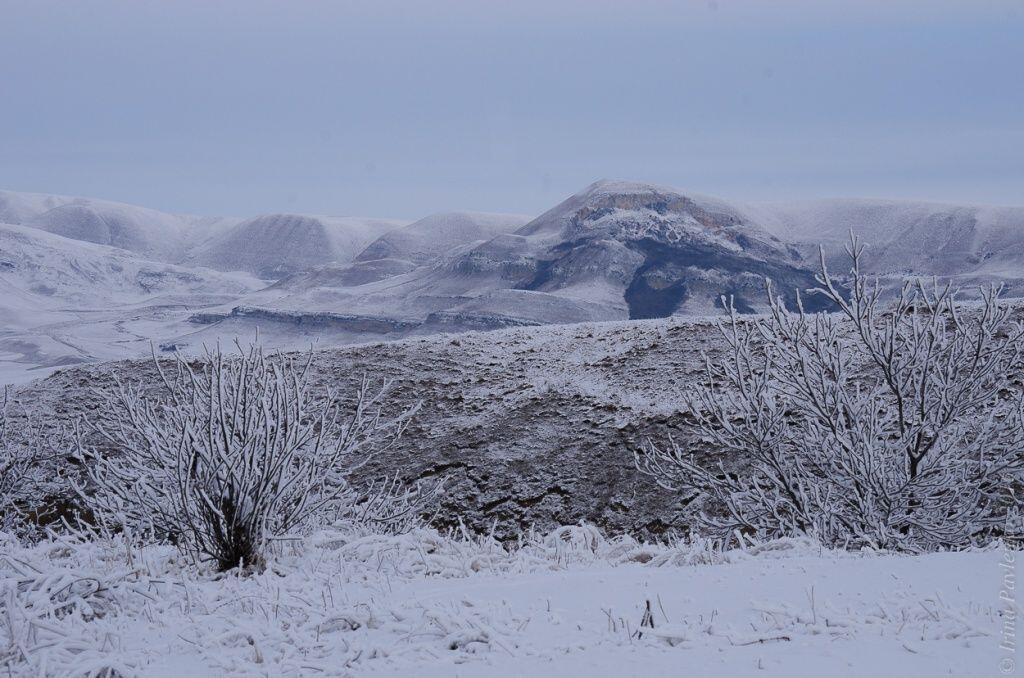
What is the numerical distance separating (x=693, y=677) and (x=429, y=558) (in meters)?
3.13

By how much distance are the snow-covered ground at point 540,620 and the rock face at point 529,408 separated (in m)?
7.02

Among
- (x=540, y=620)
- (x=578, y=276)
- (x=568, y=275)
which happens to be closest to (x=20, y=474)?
(x=540, y=620)

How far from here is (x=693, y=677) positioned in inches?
119

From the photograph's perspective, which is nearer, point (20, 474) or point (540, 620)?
point (540, 620)

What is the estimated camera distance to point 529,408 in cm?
1898

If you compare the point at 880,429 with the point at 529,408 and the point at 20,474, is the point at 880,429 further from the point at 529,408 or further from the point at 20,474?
the point at 20,474

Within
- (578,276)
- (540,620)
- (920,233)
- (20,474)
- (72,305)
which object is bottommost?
(72,305)

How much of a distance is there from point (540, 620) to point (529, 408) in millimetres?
15181

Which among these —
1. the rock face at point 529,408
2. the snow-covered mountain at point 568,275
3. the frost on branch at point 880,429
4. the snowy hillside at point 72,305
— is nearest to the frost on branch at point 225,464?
the frost on branch at point 880,429

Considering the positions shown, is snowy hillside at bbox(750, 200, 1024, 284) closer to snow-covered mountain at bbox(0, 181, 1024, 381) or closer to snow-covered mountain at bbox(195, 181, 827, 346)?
snow-covered mountain at bbox(0, 181, 1024, 381)

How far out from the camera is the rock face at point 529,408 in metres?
15.0

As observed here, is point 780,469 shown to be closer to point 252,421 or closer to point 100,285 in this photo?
point 252,421

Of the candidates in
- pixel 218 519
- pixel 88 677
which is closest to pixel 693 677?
pixel 88 677

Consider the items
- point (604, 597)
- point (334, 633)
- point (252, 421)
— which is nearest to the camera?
point (334, 633)
